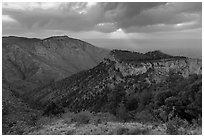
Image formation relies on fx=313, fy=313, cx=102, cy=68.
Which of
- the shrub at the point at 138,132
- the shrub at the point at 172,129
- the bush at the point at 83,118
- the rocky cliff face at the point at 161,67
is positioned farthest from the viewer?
the rocky cliff face at the point at 161,67

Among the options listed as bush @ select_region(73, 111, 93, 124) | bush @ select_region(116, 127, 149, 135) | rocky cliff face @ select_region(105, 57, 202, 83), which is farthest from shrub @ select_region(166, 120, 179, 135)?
rocky cliff face @ select_region(105, 57, 202, 83)

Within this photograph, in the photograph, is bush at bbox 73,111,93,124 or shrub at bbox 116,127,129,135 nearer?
shrub at bbox 116,127,129,135

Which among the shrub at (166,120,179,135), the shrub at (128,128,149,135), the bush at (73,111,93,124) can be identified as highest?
the shrub at (166,120,179,135)

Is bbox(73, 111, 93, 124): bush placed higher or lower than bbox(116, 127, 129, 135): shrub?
lower

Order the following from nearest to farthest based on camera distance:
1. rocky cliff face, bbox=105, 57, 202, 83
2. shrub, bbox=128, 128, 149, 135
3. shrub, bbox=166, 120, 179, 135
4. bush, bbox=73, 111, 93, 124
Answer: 1. shrub, bbox=166, 120, 179, 135
2. shrub, bbox=128, 128, 149, 135
3. bush, bbox=73, 111, 93, 124
4. rocky cliff face, bbox=105, 57, 202, 83

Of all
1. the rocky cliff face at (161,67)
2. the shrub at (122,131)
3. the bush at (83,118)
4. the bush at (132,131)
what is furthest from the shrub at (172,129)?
the rocky cliff face at (161,67)

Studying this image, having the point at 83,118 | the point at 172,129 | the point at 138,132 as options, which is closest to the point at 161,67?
the point at 83,118

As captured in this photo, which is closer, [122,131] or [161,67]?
→ [122,131]

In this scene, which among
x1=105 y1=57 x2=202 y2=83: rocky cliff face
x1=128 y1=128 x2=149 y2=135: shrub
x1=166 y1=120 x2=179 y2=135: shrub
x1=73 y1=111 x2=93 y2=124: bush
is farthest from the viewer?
x1=105 y1=57 x2=202 y2=83: rocky cliff face

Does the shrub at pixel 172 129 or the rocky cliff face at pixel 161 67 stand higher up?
the shrub at pixel 172 129

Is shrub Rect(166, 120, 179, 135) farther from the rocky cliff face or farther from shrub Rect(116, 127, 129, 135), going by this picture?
the rocky cliff face

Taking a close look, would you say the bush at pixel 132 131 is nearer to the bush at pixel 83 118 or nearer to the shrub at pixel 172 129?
the shrub at pixel 172 129

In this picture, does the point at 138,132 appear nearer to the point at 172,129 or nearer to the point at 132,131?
the point at 132,131
